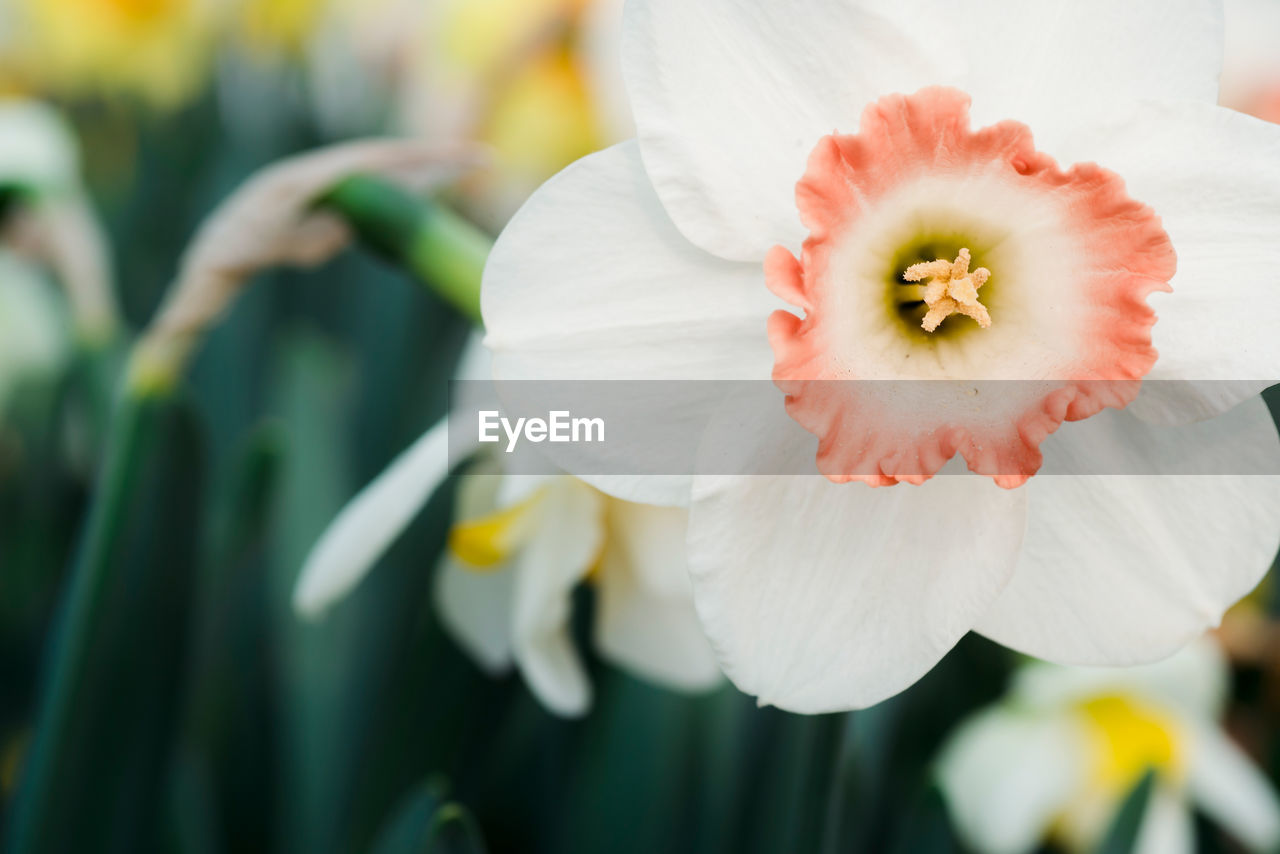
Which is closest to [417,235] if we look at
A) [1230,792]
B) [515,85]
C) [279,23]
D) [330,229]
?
[330,229]

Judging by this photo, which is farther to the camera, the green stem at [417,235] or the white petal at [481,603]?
the white petal at [481,603]

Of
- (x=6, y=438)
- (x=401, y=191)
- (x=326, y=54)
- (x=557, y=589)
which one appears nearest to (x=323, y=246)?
(x=401, y=191)

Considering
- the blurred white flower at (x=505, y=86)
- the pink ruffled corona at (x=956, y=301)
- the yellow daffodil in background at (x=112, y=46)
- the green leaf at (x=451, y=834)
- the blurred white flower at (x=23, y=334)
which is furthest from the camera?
the yellow daffodil in background at (x=112, y=46)

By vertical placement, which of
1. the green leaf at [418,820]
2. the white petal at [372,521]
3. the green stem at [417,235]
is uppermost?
the green stem at [417,235]

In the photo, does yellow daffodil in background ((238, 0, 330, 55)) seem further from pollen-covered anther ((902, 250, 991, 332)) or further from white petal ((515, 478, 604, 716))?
pollen-covered anther ((902, 250, 991, 332))

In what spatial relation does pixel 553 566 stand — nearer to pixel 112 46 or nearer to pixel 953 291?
pixel 953 291

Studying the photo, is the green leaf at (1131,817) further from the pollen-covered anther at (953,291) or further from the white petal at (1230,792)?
the pollen-covered anther at (953,291)

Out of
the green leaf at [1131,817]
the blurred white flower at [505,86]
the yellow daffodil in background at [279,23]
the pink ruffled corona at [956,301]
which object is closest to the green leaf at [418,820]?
the pink ruffled corona at [956,301]

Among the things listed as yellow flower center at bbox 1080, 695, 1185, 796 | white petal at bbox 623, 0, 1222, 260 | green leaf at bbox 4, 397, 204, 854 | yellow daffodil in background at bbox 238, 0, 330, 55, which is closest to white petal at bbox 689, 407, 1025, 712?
white petal at bbox 623, 0, 1222, 260
